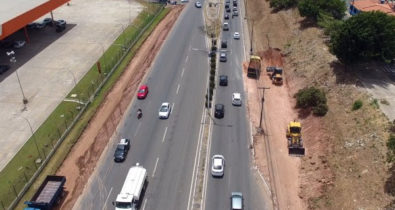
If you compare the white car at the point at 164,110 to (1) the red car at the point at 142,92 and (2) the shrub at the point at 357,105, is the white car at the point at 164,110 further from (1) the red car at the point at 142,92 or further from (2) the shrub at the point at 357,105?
(2) the shrub at the point at 357,105

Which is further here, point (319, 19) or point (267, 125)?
point (319, 19)

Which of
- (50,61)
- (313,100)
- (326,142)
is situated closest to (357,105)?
(313,100)

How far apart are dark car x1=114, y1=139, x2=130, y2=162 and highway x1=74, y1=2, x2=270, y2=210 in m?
0.81

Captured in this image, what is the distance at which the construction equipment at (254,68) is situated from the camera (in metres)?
78.6

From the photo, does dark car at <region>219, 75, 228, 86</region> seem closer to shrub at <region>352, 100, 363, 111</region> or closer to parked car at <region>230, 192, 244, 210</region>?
shrub at <region>352, 100, 363, 111</region>

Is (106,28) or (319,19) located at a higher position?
(319,19)

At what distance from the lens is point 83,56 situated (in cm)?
8794

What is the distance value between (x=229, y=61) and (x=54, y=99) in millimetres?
42650

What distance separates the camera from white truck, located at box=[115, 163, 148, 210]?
43.2 meters

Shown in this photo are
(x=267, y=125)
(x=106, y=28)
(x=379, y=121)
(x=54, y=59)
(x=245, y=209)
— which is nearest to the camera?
(x=245, y=209)

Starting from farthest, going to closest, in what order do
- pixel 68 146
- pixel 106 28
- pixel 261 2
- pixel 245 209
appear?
1. pixel 261 2
2. pixel 106 28
3. pixel 68 146
4. pixel 245 209

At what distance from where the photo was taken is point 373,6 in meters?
100

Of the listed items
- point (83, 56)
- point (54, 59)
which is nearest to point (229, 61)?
point (83, 56)

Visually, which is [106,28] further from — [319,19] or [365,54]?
[365,54]
